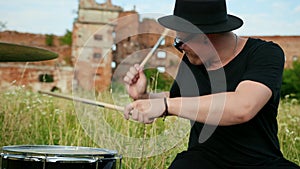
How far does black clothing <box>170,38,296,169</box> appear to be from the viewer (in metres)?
1.93

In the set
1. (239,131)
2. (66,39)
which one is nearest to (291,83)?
(66,39)

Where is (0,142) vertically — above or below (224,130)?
below

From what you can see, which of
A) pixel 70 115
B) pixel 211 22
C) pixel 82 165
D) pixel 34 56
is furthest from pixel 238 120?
pixel 70 115

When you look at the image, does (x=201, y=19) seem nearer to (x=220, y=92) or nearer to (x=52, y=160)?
(x=220, y=92)

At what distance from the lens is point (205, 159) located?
2.06 meters

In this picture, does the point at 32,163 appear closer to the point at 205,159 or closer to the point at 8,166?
the point at 8,166

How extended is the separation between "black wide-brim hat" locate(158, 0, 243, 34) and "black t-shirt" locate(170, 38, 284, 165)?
4.8 inches

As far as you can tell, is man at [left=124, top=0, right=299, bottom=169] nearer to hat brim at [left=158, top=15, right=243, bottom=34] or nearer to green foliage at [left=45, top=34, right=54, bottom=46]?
hat brim at [left=158, top=15, right=243, bottom=34]

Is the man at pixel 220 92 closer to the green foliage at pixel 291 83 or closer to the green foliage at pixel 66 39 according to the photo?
the green foliage at pixel 291 83

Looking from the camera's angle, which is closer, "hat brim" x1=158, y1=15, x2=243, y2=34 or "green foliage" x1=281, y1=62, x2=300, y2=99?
"hat brim" x1=158, y1=15, x2=243, y2=34

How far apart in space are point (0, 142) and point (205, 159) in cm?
205

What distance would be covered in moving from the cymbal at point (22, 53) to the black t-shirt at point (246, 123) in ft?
1.71

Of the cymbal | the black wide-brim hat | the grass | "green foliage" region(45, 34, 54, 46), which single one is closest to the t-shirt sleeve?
the black wide-brim hat

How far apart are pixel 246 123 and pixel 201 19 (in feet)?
1.27
